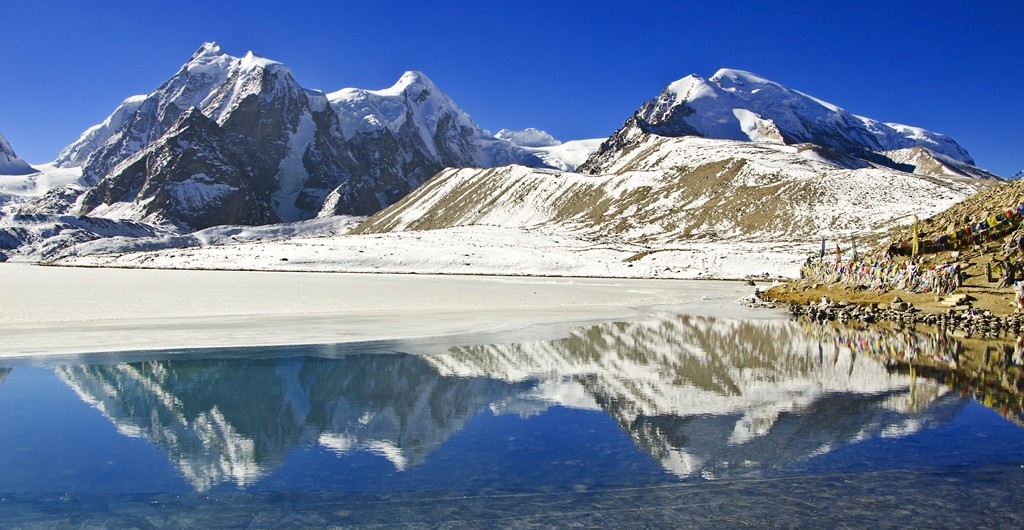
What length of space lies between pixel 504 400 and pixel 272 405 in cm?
372

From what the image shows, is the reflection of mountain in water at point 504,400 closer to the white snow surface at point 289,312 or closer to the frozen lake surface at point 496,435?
the frozen lake surface at point 496,435

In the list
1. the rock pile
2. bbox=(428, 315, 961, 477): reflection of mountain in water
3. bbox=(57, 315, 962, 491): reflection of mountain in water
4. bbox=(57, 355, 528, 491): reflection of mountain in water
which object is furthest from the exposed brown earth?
bbox=(57, 355, 528, 491): reflection of mountain in water

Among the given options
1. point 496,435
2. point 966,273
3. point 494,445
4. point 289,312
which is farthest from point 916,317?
point 289,312

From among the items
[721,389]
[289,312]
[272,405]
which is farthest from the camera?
[289,312]

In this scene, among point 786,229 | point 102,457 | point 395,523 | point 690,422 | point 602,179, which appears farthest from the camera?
point 602,179

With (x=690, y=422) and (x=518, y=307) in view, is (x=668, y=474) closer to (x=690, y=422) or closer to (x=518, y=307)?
(x=690, y=422)

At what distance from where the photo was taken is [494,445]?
8.98 metres

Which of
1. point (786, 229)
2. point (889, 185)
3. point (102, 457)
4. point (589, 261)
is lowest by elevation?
point (102, 457)

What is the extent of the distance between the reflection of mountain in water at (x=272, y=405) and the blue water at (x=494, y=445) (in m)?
0.05

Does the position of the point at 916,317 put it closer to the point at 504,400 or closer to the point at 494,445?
the point at 504,400

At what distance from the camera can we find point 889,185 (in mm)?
92562

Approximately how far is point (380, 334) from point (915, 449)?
46.5 ft

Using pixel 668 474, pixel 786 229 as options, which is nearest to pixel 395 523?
pixel 668 474

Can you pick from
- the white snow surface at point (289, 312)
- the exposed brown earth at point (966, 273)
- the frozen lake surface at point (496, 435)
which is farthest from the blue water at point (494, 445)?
the exposed brown earth at point (966, 273)
